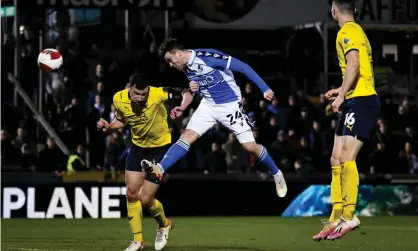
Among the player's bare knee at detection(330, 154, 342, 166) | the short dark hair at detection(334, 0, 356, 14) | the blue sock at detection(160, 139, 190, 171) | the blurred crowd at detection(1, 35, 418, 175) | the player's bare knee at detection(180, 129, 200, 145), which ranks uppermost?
the short dark hair at detection(334, 0, 356, 14)

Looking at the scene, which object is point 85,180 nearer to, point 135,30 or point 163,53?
point 135,30

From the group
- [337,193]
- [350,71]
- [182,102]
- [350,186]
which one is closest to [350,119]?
[350,71]

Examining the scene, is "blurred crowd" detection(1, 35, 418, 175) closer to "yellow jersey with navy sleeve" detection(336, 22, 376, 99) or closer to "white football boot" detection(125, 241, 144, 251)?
"white football boot" detection(125, 241, 144, 251)

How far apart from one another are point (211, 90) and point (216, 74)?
0.24 m

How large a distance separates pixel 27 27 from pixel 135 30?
3.32 meters

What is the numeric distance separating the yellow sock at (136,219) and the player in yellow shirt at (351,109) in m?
2.59

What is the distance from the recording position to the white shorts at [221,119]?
1429 centimetres

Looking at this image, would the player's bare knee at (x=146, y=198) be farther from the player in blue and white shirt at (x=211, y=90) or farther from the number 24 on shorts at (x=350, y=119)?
the number 24 on shorts at (x=350, y=119)

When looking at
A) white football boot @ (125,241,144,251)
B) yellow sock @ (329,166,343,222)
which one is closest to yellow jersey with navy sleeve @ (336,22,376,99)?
yellow sock @ (329,166,343,222)

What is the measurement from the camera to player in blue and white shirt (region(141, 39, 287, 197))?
13953 mm

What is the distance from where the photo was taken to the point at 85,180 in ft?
72.4

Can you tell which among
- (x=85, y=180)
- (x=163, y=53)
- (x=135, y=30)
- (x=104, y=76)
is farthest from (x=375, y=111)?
(x=135, y=30)

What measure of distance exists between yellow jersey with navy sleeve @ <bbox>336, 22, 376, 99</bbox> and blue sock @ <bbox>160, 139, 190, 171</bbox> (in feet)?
8.30

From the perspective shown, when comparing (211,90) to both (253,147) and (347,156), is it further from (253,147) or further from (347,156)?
(347,156)
